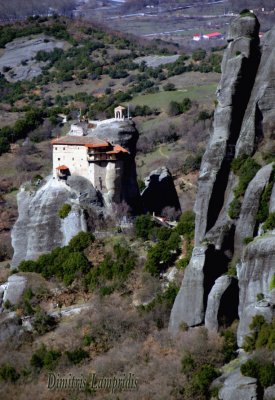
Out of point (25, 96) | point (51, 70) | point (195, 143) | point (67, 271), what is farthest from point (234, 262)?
point (51, 70)

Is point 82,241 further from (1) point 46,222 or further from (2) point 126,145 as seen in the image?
(2) point 126,145

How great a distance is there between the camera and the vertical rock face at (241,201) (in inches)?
1863

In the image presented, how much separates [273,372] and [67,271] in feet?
58.3

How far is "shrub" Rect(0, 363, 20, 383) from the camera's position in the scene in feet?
170

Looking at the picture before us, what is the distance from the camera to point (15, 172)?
323 feet

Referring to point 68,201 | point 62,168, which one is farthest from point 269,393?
point 62,168

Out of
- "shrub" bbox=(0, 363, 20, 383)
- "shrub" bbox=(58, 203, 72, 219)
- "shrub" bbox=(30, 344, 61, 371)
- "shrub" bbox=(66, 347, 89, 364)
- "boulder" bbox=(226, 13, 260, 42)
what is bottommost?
"shrub" bbox=(0, 363, 20, 383)

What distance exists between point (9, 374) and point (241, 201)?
1124 cm

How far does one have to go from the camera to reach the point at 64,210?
62250 mm

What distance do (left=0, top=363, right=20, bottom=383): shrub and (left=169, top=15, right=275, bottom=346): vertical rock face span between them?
6511 millimetres

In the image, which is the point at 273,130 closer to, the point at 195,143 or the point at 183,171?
the point at 183,171

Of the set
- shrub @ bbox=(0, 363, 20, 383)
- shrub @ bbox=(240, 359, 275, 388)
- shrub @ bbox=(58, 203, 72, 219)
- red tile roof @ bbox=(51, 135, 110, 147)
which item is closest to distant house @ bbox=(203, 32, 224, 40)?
red tile roof @ bbox=(51, 135, 110, 147)

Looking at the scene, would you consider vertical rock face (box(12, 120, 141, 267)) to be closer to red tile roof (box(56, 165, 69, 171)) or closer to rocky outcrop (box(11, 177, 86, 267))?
rocky outcrop (box(11, 177, 86, 267))

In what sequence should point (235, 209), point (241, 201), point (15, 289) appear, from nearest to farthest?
point (235, 209), point (241, 201), point (15, 289)
